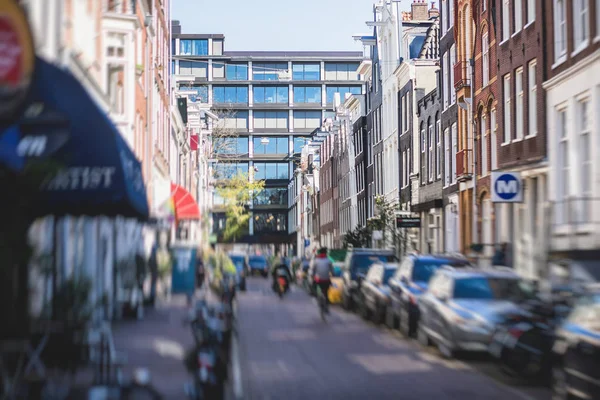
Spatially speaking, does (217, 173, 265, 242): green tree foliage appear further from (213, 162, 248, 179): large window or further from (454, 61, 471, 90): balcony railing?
(454, 61, 471, 90): balcony railing

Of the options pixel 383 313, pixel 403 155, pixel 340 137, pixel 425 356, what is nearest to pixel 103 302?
pixel 425 356

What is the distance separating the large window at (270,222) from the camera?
128875 millimetres

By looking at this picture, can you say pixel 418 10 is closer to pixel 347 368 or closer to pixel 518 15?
pixel 518 15

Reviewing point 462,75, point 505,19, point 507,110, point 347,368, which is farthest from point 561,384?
point 462,75

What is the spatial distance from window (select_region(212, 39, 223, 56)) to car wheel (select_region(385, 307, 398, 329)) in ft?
348

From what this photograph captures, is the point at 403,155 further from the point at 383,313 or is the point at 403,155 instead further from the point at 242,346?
the point at 242,346

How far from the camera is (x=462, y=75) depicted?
132 feet

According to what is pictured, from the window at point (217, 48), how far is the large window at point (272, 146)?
36.8 feet

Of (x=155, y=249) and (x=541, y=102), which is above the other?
(x=541, y=102)

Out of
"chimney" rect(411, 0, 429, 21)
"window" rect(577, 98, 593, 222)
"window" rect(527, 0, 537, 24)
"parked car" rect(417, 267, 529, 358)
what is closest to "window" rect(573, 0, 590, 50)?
"window" rect(577, 98, 593, 222)

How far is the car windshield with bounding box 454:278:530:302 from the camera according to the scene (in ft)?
59.8

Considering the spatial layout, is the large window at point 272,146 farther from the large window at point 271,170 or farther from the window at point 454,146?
the window at point 454,146

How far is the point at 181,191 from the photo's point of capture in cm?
4234

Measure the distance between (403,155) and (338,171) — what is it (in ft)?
98.4
